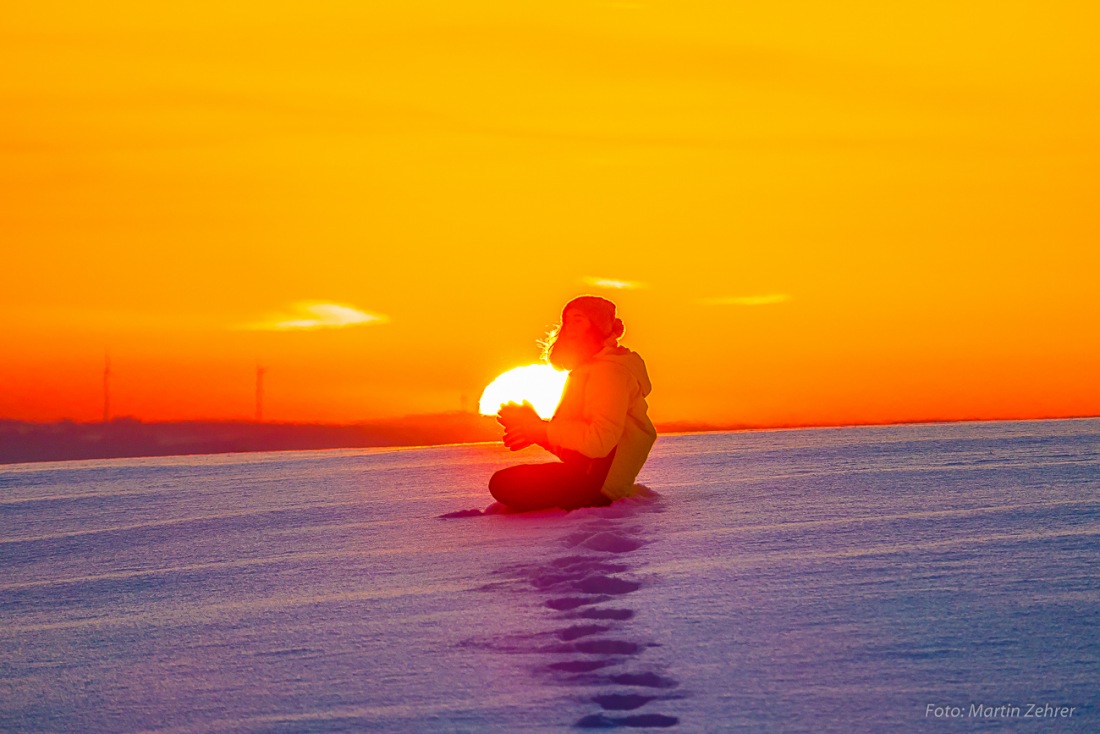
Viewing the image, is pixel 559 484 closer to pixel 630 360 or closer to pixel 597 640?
pixel 630 360

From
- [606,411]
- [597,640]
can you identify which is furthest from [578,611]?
[606,411]

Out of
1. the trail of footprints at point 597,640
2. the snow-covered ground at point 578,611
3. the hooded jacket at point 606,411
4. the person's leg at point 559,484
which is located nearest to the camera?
the trail of footprints at point 597,640

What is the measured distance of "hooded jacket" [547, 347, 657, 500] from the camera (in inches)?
295

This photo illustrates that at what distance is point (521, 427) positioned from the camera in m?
7.52

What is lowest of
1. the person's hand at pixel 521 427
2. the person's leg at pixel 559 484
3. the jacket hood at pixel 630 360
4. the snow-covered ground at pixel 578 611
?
the snow-covered ground at pixel 578 611

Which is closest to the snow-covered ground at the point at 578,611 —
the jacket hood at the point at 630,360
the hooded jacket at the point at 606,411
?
the hooded jacket at the point at 606,411

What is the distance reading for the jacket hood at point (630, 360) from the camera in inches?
299

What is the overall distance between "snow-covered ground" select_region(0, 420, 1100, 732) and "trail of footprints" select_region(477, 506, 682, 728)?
0.05 feet

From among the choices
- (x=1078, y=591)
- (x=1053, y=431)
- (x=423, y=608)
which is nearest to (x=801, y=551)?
(x=1078, y=591)

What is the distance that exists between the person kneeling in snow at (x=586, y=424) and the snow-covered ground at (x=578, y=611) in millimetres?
236

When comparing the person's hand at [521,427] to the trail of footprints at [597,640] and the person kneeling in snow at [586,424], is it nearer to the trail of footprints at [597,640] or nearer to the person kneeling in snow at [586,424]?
the person kneeling in snow at [586,424]

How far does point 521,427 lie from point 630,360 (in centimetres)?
81

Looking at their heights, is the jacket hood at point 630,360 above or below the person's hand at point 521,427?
above

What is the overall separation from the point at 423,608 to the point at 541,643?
94cm
